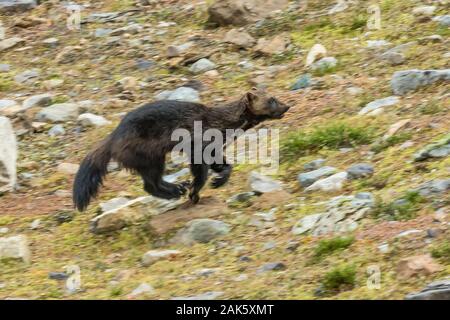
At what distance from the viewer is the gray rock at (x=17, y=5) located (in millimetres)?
15141

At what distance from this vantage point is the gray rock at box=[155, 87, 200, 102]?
466 inches

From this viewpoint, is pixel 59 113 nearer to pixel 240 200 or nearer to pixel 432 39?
pixel 240 200

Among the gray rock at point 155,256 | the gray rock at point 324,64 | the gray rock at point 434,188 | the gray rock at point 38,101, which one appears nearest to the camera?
the gray rock at point 434,188

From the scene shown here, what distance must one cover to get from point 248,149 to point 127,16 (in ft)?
13.9

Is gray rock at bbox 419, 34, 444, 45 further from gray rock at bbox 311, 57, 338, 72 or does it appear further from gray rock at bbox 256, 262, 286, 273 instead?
gray rock at bbox 256, 262, 286, 273

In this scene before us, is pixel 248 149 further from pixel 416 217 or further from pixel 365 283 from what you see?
pixel 365 283

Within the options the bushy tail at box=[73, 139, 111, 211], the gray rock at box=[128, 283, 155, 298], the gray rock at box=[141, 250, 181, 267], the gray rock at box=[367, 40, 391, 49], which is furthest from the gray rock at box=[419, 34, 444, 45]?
the gray rock at box=[128, 283, 155, 298]

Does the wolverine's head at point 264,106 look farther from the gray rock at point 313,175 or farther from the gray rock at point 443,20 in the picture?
the gray rock at point 443,20

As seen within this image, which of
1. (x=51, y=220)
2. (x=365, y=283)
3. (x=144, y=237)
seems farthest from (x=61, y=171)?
(x=365, y=283)

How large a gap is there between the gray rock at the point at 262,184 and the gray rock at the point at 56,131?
2.64 m

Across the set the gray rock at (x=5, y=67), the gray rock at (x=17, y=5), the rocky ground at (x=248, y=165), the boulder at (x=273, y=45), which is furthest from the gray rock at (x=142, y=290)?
the gray rock at (x=17, y=5)

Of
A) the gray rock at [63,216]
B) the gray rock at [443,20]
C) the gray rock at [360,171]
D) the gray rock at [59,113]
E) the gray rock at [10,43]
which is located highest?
the gray rock at [360,171]

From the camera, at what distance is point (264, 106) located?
1030 centimetres

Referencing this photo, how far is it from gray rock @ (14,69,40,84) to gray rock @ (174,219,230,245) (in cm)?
483
